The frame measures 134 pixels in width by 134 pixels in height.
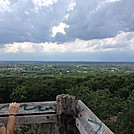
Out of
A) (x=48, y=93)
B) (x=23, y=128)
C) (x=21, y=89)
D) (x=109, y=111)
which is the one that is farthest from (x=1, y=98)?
(x=23, y=128)

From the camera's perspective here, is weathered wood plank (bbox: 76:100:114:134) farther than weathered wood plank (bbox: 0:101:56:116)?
No

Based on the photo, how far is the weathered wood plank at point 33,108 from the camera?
9.32 feet

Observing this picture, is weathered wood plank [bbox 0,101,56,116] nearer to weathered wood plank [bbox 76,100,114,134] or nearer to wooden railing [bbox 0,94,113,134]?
wooden railing [bbox 0,94,113,134]

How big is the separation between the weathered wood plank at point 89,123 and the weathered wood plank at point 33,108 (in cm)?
27

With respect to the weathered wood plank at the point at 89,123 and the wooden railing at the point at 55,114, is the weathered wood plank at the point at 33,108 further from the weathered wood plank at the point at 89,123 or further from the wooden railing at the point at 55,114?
the weathered wood plank at the point at 89,123

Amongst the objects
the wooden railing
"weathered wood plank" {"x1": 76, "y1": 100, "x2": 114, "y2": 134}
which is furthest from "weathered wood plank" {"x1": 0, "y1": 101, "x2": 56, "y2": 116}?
"weathered wood plank" {"x1": 76, "y1": 100, "x2": 114, "y2": 134}

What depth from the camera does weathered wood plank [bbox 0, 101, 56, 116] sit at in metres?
2.84

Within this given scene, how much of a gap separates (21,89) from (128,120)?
→ 60.1ft

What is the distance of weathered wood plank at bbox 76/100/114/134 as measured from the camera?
2000mm

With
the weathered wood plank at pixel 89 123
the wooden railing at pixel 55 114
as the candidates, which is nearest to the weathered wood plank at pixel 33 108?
the wooden railing at pixel 55 114

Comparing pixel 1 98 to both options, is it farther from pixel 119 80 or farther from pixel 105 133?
pixel 105 133

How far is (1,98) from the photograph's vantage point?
3453cm

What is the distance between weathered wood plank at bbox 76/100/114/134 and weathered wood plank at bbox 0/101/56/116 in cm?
27

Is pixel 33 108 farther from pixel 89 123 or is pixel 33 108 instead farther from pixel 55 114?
pixel 89 123
